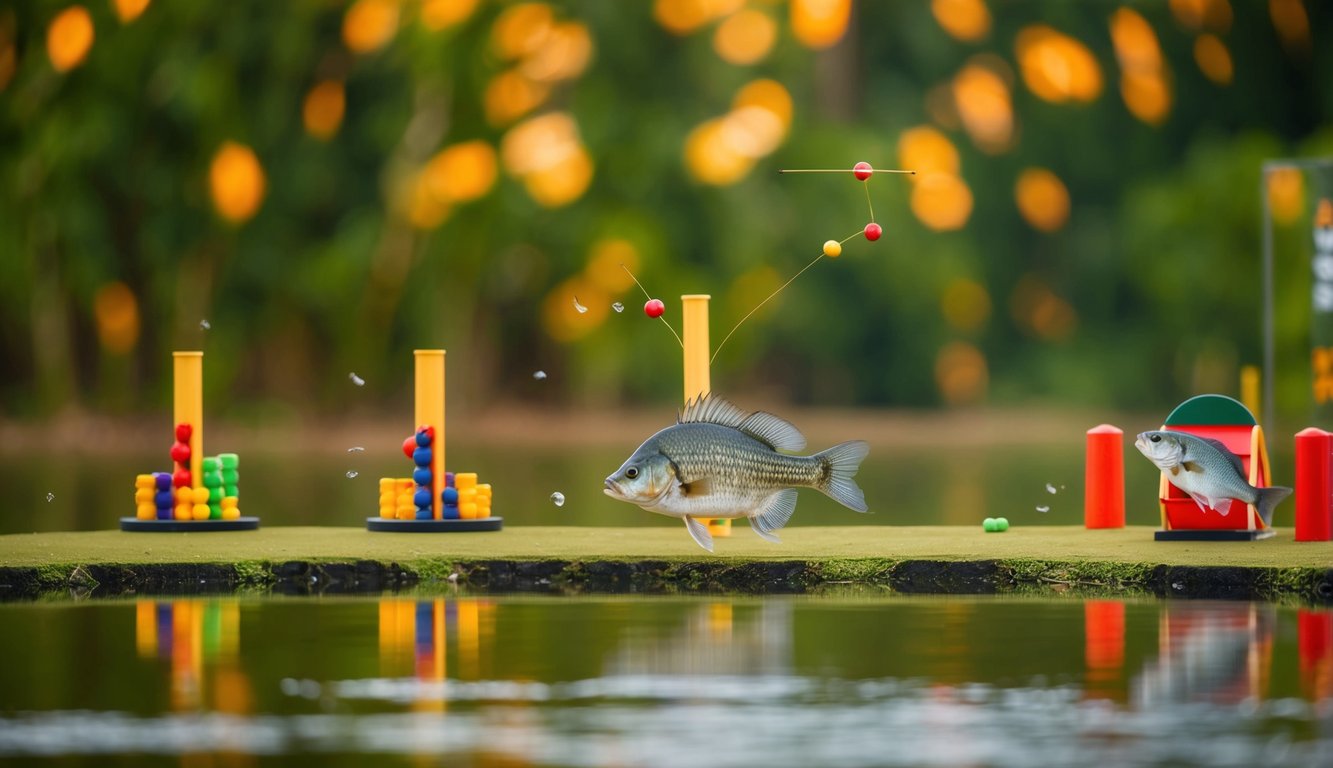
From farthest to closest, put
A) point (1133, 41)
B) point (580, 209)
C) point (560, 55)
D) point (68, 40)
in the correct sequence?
point (1133, 41)
point (560, 55)
point (580, 209)
point (68, 40)

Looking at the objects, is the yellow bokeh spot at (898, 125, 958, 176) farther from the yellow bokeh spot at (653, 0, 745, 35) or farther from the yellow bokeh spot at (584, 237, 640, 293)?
the yellow bokeh spot at (584, 237, 640, 293)

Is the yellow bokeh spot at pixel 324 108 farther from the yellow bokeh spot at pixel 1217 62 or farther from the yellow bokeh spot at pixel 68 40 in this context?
the yellow bokeh spot at pixel 1217 62

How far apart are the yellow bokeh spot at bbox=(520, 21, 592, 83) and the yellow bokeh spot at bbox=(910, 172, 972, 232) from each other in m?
6.65

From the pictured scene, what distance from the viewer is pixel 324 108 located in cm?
3922

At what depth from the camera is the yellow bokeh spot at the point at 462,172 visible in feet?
122

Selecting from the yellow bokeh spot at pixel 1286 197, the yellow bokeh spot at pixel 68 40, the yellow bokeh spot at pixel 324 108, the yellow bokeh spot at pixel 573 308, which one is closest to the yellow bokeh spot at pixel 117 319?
the yellow bokeh spot at pixel 68 40

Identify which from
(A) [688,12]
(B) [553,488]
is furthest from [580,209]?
(B) [553,488]

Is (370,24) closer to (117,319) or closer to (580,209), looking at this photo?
(580,209)

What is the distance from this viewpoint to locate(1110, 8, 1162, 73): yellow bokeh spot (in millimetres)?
45094

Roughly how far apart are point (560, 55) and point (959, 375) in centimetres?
1024

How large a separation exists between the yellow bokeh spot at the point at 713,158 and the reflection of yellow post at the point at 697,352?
77.4 ft

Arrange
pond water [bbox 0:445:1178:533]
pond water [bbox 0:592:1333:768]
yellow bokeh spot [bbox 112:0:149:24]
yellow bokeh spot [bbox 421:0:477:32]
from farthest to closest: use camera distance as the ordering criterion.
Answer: yellow bokeh spot [bbox 421:0:477:32]
yellow bokeh spot [bbox 112:0:149:24]
pond water [bbox 0:445:1178:533]
pond water [bbox 0:592:1333:768]

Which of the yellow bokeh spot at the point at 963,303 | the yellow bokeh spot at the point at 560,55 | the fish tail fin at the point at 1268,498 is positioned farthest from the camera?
the yellow bokeh spot at the point at 963,303

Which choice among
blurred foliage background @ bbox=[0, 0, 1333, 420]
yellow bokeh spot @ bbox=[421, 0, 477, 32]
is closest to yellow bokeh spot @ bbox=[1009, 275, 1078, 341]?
blurred foliage background @ bbox=[0, 0, 1333, 420]
